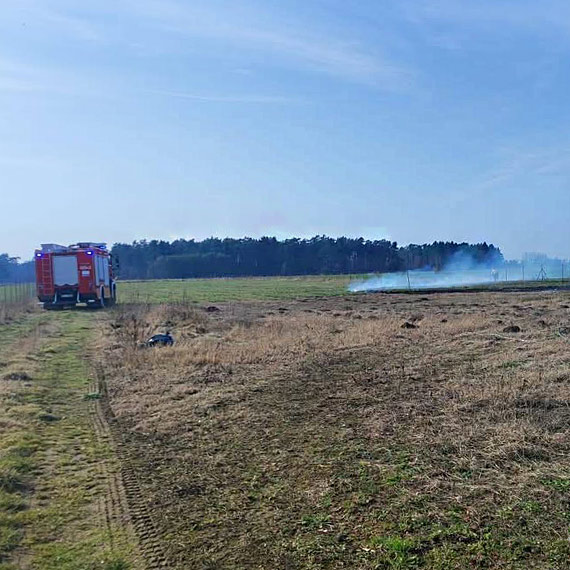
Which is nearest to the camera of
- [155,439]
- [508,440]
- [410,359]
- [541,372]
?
[508,440]

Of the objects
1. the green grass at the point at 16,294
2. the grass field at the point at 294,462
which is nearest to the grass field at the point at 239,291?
the green grass at the point at 16,294

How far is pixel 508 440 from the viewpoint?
6.50m

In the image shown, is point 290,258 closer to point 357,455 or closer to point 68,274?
point 68,274

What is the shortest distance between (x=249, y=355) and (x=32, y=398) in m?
4.82

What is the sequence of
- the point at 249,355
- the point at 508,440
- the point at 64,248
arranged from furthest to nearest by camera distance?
1. the point at 64,248
2. the point at 249,355
3. the point at 508,440

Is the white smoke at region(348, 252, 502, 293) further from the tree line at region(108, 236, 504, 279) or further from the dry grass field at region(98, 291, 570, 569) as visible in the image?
the dry grass field at region(98, 291, 570, 569)

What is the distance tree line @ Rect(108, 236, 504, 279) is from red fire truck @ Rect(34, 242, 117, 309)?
9365 centimetres

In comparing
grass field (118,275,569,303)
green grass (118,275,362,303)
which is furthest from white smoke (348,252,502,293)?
green grass (118,275,362,303)

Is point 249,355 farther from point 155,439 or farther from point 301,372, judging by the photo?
point 155,439

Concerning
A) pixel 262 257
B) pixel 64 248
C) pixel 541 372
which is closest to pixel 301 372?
pixel 541 372

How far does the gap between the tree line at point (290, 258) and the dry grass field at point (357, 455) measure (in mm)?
110268

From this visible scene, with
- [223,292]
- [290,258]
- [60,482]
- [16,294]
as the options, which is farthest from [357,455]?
[290,258]

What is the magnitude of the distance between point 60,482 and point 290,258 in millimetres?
127906

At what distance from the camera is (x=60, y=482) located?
635 centimetres
